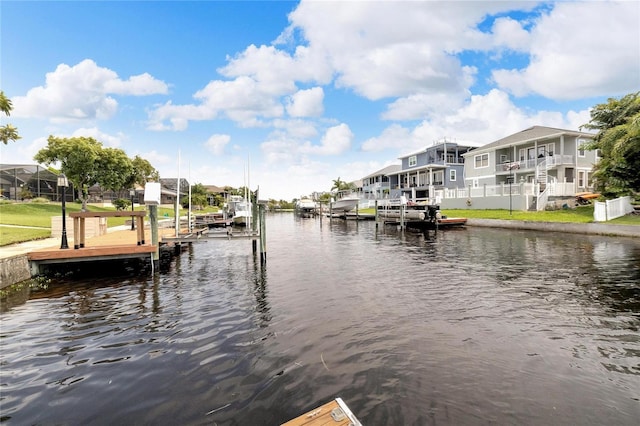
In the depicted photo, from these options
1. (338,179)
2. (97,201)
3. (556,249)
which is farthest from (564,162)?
(97,201)

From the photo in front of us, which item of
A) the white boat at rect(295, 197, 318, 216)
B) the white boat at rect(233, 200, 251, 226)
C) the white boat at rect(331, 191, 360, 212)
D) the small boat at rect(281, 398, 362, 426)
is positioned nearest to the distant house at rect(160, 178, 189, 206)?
the white boat at rect(295, 197, 318, 216)

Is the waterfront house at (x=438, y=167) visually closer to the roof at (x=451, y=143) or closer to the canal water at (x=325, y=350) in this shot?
the roof at (x=451, y=143)

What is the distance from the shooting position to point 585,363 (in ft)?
18.3

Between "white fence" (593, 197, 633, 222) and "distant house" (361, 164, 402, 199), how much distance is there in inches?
1560

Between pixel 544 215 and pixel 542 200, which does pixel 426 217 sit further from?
pixel 542 200

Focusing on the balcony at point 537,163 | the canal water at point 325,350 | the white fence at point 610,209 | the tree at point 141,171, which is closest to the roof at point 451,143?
the balcony at point 537,163

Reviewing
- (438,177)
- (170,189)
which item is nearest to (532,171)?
(438,177)

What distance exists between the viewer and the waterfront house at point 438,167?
53.5 meters

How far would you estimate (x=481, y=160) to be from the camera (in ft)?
151

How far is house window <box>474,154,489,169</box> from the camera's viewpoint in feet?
148

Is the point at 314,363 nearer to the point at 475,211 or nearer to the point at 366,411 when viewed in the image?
the point at 366,411

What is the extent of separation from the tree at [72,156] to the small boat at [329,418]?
4315 cm

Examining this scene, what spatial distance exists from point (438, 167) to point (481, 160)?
8666mm

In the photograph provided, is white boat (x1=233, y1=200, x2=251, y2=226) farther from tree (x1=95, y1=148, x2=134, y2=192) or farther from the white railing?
the white railing
